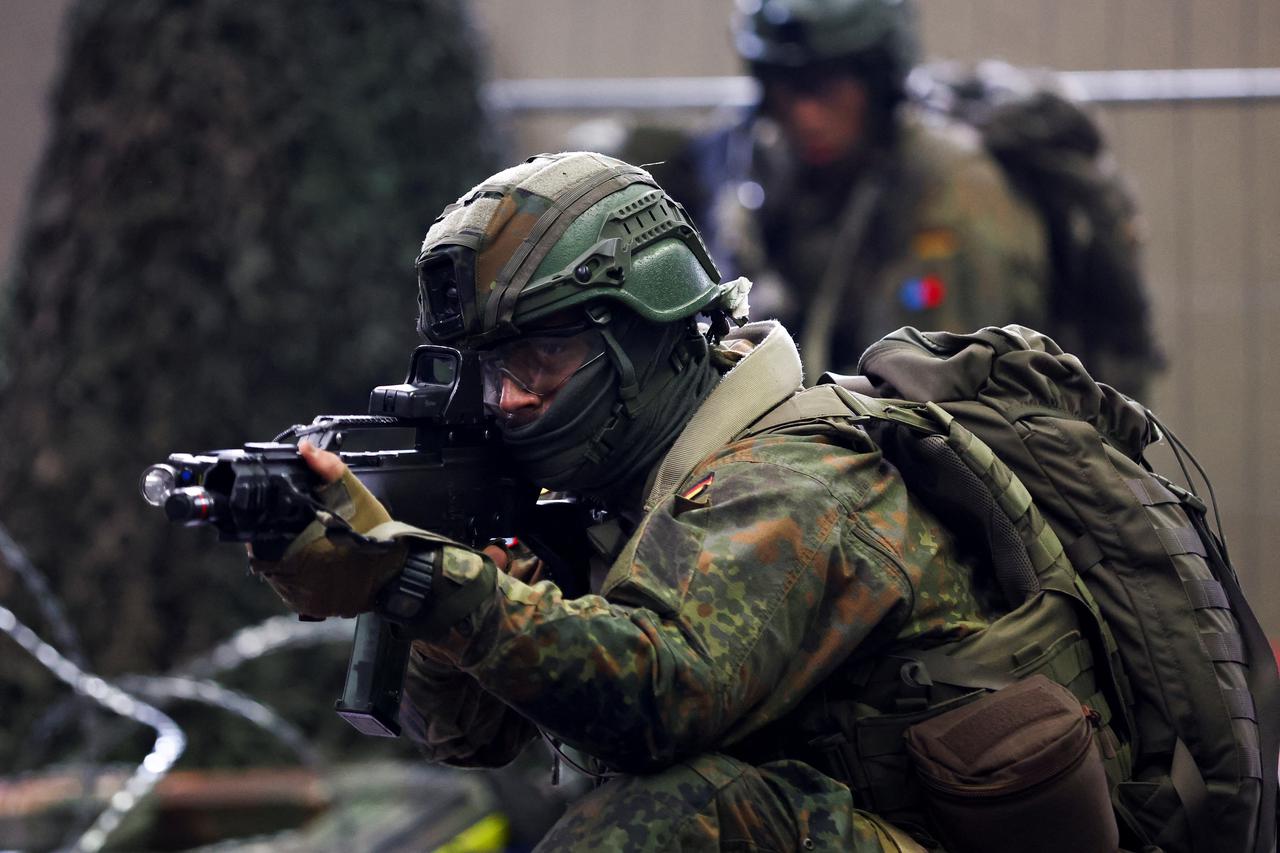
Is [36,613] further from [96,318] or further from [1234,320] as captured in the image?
[1234,320]

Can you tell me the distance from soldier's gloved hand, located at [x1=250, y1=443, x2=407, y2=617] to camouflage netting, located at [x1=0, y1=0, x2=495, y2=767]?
4308 millimetres

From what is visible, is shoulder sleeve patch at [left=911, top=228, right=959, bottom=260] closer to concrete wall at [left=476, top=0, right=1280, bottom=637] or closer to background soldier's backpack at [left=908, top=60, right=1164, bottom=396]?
background soldier's backpack at [left=908, top=60, right=1164, bottom=396]

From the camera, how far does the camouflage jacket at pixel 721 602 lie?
2559 mm

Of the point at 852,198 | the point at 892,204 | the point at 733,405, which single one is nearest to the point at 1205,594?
the point at 733,405

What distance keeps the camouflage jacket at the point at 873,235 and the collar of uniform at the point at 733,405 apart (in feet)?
14.0

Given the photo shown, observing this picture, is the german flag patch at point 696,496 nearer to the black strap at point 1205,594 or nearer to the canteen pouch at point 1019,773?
the canteen pouch at point 1019,773

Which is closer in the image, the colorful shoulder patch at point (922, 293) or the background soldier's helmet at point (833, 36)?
the colorful shoulder patch at point (922, 293)

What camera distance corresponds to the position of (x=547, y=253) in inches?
117

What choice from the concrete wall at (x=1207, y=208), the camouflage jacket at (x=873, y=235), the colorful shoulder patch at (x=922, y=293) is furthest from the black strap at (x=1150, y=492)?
the concrete wall at (x=1207, y=208)

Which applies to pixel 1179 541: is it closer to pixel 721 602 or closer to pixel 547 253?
pixel 721 602

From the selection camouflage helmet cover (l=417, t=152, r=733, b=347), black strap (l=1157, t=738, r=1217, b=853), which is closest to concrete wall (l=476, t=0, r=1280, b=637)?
camouflage helmet cover (l=417, t=152, r=733, b=347)

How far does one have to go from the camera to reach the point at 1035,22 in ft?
33.3

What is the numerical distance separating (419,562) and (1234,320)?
8.17 metres

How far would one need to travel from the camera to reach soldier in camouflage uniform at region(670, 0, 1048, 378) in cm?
779
